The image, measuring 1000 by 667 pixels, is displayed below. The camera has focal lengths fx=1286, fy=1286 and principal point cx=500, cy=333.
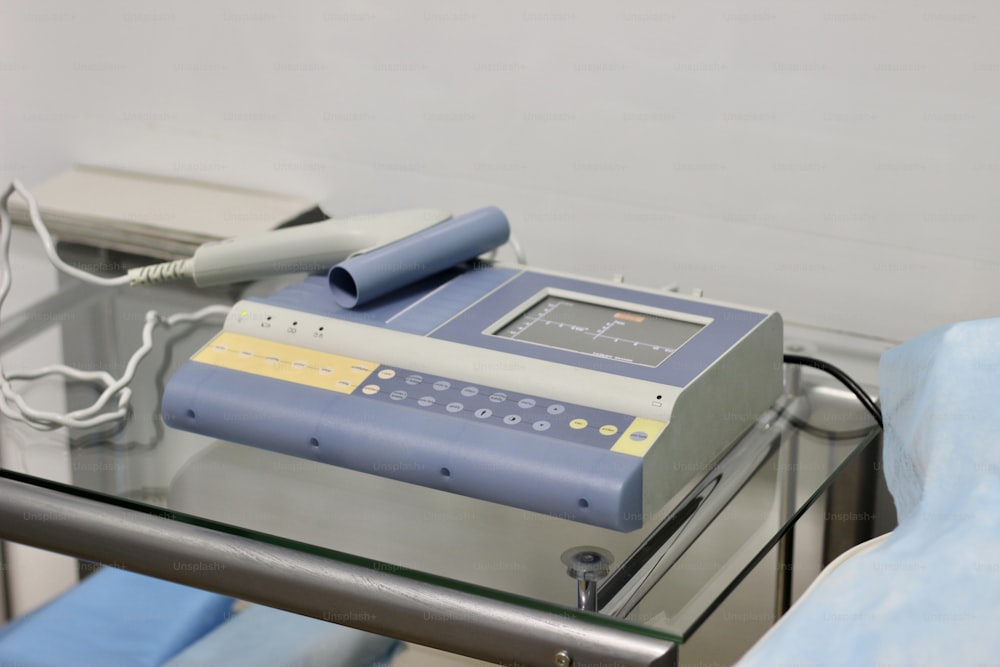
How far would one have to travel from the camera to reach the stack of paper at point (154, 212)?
124cm

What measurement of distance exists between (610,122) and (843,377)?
31cm

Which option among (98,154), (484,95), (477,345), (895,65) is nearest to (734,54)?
(895,65)

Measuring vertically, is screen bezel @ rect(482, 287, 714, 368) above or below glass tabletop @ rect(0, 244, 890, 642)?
above

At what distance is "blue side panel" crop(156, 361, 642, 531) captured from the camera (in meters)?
0.78

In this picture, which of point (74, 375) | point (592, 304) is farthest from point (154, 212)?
point (592, 304)

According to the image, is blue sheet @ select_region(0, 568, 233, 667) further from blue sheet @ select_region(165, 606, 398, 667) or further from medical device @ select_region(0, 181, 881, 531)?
medical device @ select_region(0, 181, 881, 531)

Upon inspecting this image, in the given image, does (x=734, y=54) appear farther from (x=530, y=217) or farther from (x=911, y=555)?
(x=911, y=555)

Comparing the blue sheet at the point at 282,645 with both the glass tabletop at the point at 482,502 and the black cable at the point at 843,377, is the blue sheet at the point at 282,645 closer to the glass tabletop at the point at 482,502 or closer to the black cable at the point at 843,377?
the glass tabletop at the point at 482,502

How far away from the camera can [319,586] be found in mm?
790

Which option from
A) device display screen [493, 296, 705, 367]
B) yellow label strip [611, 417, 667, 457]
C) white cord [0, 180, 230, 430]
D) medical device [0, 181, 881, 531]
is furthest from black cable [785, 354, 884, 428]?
white cord [0, 180, 230, 430]

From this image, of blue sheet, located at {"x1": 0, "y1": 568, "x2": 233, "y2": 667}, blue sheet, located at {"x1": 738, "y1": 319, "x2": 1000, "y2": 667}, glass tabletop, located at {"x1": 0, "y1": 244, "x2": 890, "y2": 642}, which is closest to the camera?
blue sheet, located at {"x1": 738, "y1": 319, "x2": 1000, "y2": 667}

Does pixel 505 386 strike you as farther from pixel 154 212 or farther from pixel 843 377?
pixel 154 212

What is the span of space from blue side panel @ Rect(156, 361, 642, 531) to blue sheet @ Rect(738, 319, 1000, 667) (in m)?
0.14

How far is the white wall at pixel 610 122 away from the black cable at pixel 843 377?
11 centimetres
